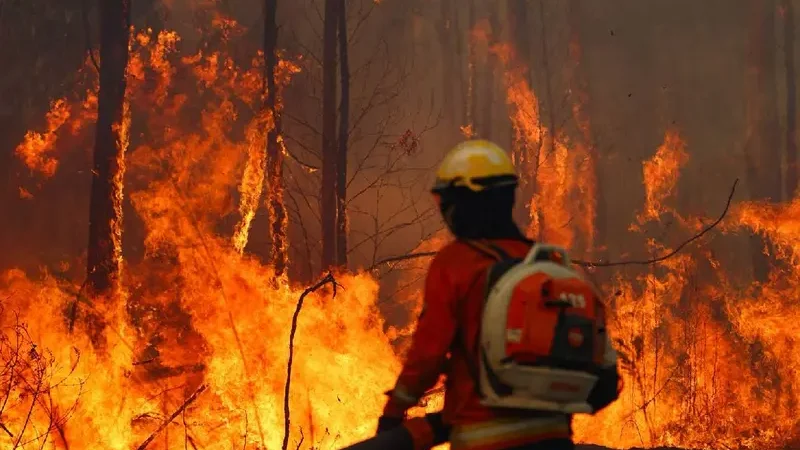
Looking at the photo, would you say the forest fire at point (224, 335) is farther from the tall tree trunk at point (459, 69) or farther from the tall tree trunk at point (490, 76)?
the tall tree trunk at point (459, 69)

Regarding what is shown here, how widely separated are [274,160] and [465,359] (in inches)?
411

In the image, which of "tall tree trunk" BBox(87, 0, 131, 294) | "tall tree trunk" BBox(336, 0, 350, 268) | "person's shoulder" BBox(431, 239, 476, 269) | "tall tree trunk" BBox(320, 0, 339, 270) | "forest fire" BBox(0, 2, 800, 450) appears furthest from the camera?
"tall tree trunk" BBox(320, 0, 339, 270)

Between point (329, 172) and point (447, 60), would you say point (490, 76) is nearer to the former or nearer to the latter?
point (447, 60)

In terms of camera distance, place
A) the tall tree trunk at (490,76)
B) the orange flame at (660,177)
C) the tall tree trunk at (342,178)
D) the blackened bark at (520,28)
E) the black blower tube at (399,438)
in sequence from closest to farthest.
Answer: the black blower tube at (399,438), the tall tree trunk at (342,178), the orange flame at (660,177), the blackened bark at (520,28), the tall tree trunk at (490,76)

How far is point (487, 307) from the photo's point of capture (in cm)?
222

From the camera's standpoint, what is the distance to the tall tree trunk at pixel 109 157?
9.52 m

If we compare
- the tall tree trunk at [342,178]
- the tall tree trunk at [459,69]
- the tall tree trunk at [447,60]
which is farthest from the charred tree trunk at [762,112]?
the tall tree trunk at [342,178]

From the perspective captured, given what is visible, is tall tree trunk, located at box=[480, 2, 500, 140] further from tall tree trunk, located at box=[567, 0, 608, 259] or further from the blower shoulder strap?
the blower shoulder strap

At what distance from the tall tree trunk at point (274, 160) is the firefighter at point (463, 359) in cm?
993

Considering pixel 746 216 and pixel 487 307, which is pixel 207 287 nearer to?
pixel 487 307

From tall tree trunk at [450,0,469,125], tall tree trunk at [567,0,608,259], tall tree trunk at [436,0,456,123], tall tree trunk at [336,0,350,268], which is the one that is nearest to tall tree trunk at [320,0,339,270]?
tall tree trunk at [336,0,350,268]

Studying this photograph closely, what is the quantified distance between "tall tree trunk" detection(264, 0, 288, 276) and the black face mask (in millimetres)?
9873

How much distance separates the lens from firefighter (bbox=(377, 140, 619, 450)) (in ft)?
7.47

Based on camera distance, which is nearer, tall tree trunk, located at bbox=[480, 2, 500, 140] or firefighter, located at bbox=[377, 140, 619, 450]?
firefighter, located at bbox=[377, 140, 619, 450]
